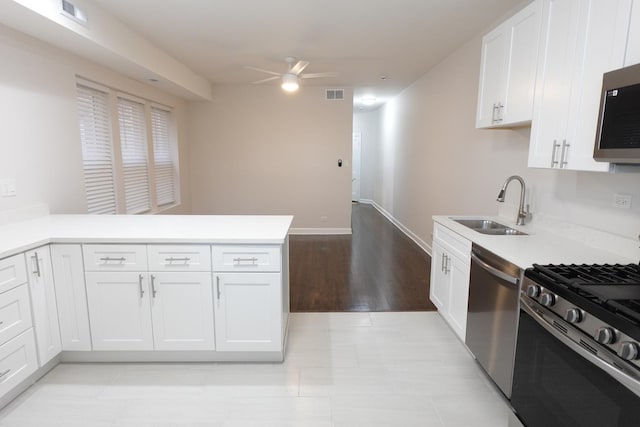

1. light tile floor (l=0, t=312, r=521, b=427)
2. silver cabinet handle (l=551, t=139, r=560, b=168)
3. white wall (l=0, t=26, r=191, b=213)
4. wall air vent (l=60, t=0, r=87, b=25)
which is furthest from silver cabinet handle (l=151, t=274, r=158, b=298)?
silver cabinet handle (l=551, t=139, r=560, b=168)

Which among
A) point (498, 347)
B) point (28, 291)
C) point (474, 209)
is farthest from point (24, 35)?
point (474, 209)

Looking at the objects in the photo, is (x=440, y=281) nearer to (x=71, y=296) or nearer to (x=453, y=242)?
(x=453, y=242)

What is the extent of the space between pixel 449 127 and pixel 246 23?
2.71 meters

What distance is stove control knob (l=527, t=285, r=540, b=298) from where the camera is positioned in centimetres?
163

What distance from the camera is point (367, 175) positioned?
10305mm

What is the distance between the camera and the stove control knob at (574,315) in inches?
53.7

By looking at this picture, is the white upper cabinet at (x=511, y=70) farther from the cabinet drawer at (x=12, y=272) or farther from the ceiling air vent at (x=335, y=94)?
the ceiling air vent at (x=335, y=94)

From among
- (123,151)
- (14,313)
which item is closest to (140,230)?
(14,313)

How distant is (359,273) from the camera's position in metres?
4.36

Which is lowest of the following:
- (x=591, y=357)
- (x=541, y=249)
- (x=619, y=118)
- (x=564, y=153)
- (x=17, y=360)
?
(x=17, y=360)

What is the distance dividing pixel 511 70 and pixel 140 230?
287 centimetres

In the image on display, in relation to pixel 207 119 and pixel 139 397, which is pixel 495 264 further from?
pixel 207 119

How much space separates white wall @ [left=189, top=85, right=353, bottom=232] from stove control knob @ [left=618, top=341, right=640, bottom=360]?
5.33 m

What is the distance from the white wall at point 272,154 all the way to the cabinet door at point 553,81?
421cm
